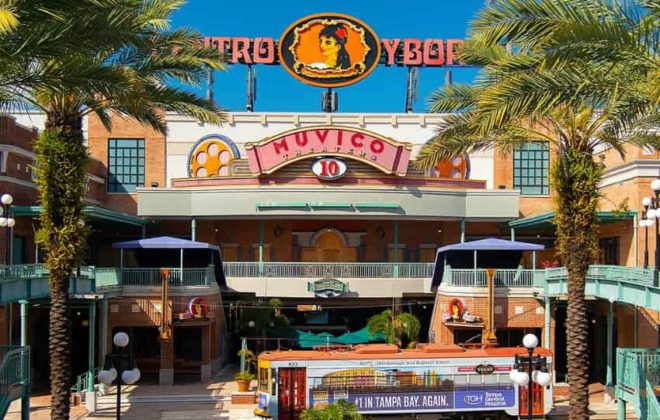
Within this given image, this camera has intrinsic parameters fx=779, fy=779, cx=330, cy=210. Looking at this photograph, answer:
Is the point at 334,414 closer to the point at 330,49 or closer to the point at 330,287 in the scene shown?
the point at 330,287

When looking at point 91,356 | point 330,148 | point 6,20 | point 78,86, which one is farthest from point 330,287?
point 6,20

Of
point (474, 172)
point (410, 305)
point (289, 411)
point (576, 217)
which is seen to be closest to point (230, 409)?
point (289, 411)

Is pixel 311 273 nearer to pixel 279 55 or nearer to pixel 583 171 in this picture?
pixel 279 55

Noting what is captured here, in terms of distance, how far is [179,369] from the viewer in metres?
34.7

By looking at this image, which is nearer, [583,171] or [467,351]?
[583,171]

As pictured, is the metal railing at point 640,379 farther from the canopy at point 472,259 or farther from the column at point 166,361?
the column at point 166,361

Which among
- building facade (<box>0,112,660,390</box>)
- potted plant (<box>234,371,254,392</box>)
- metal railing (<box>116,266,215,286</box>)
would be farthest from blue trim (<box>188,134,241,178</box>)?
potted plant (<box>234,371,254,392</box>)

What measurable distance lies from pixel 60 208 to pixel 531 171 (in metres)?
30.7

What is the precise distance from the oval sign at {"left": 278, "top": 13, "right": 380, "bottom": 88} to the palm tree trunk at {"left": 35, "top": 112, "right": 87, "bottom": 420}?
27.7 m

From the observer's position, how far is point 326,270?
36.2 m

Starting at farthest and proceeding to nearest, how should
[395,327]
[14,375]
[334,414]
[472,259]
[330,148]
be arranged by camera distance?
[330,148], [472,259], [395,327], [334,414], [14,375]

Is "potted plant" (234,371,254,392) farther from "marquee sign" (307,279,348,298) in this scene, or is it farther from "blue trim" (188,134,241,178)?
"blue trim" (188,134,241,178)

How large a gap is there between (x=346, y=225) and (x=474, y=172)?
26.6 ft

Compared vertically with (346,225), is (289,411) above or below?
below
